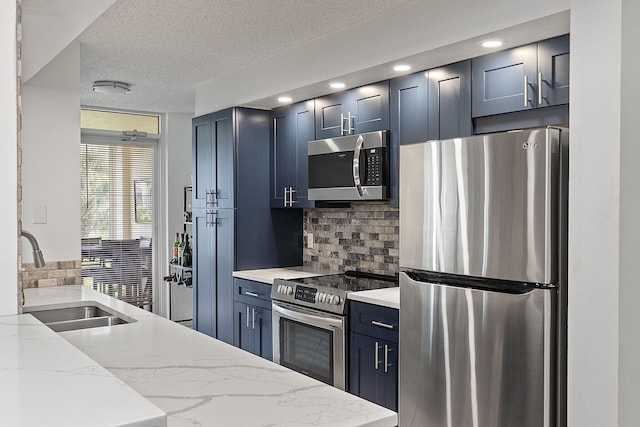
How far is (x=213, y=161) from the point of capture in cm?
468

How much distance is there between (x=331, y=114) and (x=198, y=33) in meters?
1.01

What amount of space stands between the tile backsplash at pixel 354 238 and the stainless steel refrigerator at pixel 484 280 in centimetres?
108

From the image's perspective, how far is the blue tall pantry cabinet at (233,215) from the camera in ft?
14.4

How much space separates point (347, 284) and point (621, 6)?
7.15ft

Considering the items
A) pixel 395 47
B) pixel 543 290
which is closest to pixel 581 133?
pixel 543 290

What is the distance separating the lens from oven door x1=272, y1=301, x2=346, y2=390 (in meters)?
3.32

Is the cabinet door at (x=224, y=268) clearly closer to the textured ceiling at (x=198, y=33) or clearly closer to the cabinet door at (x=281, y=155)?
the cabinet door at (x=281, y=155)

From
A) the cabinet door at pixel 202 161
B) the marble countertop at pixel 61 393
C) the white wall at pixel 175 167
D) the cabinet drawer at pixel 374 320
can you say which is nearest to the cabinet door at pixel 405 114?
the cabinet drawer at pixel 374 320

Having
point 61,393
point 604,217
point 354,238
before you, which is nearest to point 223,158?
point 354,238

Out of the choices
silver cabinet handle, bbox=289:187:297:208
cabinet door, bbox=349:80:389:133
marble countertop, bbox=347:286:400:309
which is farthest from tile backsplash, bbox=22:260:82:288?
cabinet door, bbox=349:80:389:133

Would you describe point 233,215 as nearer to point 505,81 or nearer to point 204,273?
point 204,273

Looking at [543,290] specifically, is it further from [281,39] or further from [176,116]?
[176,116]

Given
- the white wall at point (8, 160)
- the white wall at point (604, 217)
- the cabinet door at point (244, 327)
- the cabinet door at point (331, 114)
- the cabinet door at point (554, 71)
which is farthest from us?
the cabinet door at point (244, 327)

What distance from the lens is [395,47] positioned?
3.00 meters
